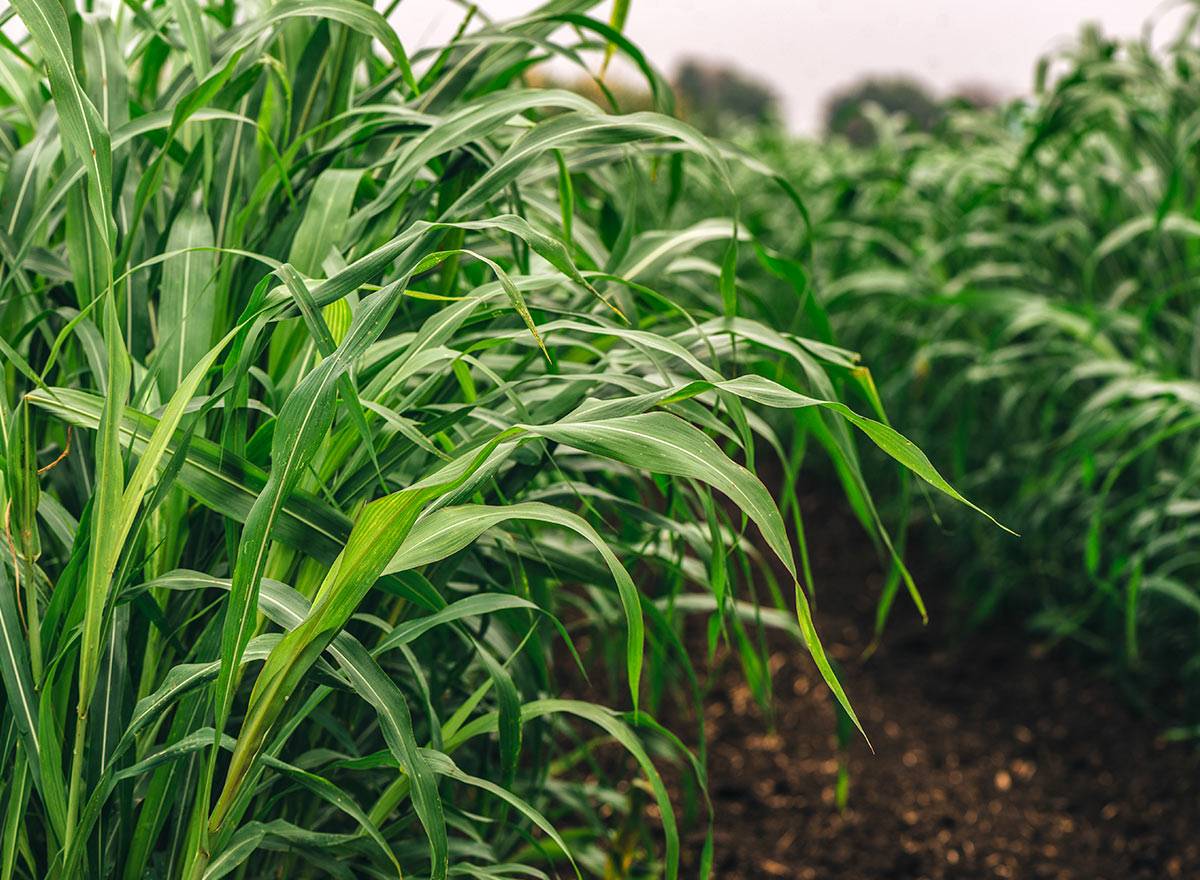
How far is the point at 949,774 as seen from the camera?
1.29 metres

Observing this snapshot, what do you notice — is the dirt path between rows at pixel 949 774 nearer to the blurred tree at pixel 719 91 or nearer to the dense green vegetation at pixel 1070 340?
the dense green vegetation at pixel 1070 340

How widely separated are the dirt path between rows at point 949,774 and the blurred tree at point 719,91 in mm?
5317

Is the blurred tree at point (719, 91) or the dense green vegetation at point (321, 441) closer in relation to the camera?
the dense green vegetation at point (321, 441)

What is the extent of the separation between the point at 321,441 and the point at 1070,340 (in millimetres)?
1313

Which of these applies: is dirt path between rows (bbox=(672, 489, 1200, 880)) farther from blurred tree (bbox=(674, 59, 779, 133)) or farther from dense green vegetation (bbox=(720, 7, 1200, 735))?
blurred tree (bbox=(674, 59, 779, 133))

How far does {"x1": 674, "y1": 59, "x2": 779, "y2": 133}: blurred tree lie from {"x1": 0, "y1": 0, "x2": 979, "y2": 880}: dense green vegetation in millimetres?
5897

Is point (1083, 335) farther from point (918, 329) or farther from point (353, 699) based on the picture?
point (353, 699)

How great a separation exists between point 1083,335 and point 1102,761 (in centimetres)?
53

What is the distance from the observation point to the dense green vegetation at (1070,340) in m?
1.29

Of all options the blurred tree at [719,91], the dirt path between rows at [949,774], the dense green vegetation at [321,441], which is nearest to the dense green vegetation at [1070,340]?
the dirt path between rows at [949,774]

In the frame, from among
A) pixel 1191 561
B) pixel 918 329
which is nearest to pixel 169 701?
pixel 1191 561

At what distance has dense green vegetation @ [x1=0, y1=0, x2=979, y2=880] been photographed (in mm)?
491

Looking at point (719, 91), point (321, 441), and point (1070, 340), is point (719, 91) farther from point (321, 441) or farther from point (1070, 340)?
point (321, 441)

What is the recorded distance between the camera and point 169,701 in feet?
1.67
